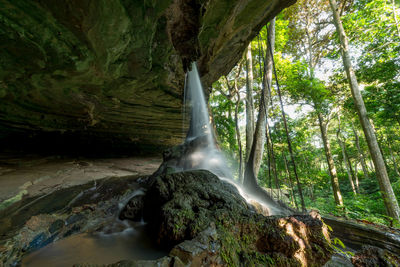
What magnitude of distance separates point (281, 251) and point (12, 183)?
4829 millimetres

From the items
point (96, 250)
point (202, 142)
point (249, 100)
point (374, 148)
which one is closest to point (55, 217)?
point (96, 250)

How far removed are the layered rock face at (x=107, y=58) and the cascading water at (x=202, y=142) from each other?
608mm

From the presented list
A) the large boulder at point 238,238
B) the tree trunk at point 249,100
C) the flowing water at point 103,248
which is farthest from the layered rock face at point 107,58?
the large boulder at point 238,238

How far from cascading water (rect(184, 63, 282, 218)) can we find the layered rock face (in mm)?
608

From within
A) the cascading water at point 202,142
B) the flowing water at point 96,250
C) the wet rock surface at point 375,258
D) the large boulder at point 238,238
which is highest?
the cascading water at point 202,142

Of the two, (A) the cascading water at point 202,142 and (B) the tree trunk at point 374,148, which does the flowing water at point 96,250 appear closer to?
(A) the cascading water at point 202,142

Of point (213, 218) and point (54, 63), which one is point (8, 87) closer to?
point (54, 63)

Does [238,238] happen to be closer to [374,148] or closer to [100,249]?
[100,249]

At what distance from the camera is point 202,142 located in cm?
563

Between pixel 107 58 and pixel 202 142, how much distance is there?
356 cm

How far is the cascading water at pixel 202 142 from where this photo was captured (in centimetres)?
456

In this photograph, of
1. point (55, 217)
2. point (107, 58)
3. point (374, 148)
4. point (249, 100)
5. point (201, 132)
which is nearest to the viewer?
point (55, 217)

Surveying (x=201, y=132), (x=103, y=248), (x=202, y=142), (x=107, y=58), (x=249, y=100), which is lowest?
(x=103, y=248)

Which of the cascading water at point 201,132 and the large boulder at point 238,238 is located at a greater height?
the cascading water at point 201,132
